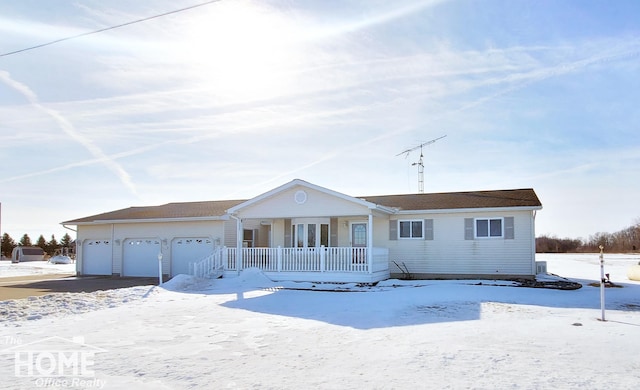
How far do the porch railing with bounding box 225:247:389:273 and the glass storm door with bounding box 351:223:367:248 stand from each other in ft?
4.32

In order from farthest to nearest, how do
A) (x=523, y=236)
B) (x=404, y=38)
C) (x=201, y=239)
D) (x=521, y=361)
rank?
1. (x=201, y=239)
2. (x=523, y=236)
3. (x=404, y=38)
4. (x=521, y=361)

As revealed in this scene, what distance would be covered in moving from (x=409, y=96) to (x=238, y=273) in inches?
407

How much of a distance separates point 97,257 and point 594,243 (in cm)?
7288

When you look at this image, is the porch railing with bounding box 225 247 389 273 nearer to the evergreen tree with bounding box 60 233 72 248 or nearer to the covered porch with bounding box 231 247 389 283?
the covered porch with bounding box 231 247 389 283

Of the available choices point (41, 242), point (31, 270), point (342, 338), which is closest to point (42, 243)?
point (41, 242)

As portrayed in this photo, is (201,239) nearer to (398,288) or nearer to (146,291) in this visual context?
(146,291)

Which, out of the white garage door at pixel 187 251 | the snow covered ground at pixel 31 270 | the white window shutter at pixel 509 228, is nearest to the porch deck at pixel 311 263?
the white garage door at pixel 187 251

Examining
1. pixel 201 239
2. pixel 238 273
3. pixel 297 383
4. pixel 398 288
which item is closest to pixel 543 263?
pixel 398 288

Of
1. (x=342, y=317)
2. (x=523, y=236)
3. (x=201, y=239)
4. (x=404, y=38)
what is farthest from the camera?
(x=201, y=239)

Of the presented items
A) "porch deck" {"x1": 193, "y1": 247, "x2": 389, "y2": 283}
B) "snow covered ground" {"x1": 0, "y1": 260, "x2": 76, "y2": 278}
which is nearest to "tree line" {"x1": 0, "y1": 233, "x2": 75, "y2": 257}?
"snow covered ground" {"x1": 0, "y1": 260, "x2": 76, "y2": 278}

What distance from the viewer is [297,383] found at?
5973mm

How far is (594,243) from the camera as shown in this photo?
75.9 metres

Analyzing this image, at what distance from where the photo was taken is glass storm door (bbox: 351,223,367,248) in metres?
22.0

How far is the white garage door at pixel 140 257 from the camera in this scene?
2544 cm
